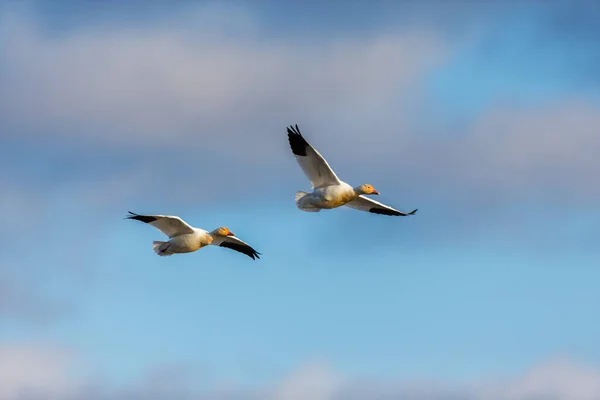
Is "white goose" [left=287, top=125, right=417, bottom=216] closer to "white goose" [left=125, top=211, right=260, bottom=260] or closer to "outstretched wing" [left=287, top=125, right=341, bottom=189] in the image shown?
"outstretched wing" [left=287, top=125, right=341, bottom=189]

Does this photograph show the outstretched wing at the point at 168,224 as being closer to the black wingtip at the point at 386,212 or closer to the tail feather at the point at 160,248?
the tail feather at the point at 160,248

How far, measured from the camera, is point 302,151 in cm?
4494

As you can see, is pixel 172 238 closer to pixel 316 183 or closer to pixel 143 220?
pixel 143 220

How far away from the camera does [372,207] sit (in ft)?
159

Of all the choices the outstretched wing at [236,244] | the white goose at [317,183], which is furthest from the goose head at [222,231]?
the white goose at [317,183]

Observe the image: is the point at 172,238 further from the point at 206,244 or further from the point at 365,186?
the point at 365,186

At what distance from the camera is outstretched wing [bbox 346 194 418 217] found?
4800cm

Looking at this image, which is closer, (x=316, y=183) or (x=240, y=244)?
(x=316, y=183)

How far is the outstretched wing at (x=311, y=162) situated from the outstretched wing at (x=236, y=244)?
4688 millimetres

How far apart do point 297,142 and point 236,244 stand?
22.4 ft

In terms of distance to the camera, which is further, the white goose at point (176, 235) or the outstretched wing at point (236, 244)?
the outstretched wing at point (236, 244)

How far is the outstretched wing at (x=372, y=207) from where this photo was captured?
48000 mm

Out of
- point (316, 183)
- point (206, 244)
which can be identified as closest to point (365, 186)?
point (316, 183)

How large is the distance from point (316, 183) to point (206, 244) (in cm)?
461
